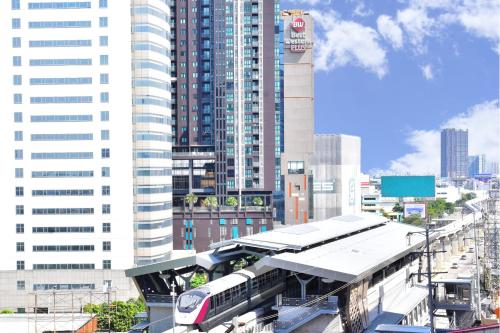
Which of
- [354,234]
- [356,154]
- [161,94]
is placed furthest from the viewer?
[356,154]

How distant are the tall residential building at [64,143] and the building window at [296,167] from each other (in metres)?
52.6

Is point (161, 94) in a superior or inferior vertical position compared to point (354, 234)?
superior

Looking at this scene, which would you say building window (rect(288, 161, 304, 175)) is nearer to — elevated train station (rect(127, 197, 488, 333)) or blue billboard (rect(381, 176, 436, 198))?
blue billboard (rect(381, 176, 436, 198))

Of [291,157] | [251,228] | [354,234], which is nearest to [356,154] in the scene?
[291,157]

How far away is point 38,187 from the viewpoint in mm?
62281

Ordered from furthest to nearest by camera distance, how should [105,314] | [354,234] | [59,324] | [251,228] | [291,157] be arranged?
[291,157] < [251,228] < [354,234] < [105,314] < [59,324]

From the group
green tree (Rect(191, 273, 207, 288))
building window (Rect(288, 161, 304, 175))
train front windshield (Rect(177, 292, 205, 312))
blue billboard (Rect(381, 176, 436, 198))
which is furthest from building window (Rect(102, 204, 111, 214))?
building window (Rect(288, 161, 304, 175))

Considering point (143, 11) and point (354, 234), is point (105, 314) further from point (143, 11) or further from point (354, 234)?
point (143, 11)

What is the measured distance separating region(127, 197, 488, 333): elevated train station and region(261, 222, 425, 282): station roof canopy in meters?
0.06

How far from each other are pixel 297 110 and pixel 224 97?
1985cm

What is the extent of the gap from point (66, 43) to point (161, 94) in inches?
449

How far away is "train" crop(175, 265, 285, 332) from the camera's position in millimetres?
33719

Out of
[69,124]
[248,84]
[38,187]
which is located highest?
[248,84]

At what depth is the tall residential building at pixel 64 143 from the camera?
6197 centimetres
